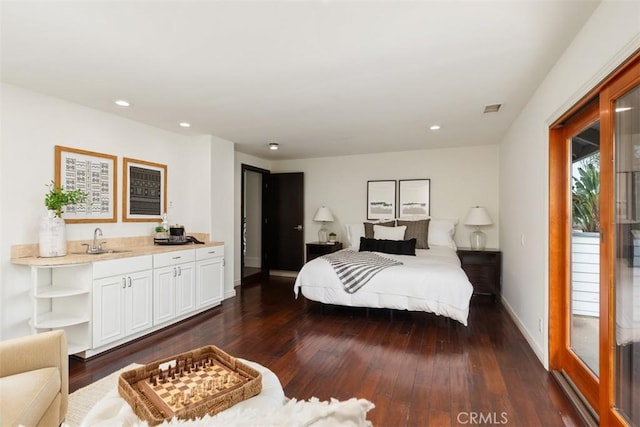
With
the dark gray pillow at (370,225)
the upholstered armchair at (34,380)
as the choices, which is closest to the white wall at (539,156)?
the dark gray pillow at (370,225)

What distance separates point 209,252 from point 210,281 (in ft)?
1.27

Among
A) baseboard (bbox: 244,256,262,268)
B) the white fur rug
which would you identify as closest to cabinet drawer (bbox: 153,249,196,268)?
the white fur rug

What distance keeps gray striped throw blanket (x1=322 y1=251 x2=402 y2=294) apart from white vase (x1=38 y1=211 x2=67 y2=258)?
9.01 ft

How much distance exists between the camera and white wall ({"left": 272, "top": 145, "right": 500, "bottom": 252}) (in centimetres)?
509

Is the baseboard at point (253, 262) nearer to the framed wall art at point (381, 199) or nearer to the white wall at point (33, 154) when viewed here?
the framed wall art at point (381, 199)

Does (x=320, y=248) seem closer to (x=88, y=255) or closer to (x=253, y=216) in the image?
(x=253, y=216)

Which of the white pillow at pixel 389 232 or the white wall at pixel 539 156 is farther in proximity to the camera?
the white pillow at pixel 389 232

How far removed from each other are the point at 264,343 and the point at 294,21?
2.70 m

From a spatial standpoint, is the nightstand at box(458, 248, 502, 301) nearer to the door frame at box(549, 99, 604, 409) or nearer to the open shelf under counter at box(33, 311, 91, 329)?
the door frame at box(549, 99, 604, 409)

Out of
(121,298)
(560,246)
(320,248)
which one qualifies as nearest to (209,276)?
(121,298)

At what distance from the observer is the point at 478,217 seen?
4.72 m

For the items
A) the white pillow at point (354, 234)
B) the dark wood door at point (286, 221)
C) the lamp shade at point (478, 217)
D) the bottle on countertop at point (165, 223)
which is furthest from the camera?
the dark wood door at point (286, 221)

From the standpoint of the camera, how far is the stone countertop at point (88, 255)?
8.54 ft

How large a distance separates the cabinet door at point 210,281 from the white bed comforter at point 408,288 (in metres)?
1.18
